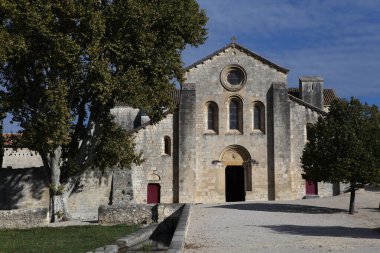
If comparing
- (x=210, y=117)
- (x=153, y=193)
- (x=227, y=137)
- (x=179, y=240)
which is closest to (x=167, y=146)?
(x=153, y=193)

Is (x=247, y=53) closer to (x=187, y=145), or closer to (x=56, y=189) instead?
(x=187, y=145)

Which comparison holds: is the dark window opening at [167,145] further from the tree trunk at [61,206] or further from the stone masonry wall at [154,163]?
the tree trunk at [61,206]

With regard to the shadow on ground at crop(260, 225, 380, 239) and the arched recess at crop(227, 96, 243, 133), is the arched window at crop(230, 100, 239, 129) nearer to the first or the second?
the arched recess at crop(227, 96, 243, 133)

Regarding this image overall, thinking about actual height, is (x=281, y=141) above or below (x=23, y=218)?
above

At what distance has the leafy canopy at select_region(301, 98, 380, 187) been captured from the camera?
954 inches

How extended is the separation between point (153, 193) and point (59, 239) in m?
19.5

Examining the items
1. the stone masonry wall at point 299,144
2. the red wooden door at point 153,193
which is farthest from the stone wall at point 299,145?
the red wooden door at point 153,193

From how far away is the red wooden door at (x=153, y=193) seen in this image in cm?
3781

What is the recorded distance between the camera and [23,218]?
2531cm

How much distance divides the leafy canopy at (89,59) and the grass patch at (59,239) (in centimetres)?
561

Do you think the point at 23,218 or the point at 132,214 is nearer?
the point at 23,218

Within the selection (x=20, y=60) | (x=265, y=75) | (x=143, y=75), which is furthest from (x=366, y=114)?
(x=20, y=60)

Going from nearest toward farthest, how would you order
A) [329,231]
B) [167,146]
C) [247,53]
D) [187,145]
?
[329,231]
[187,145]
[167,146]
[247,53]

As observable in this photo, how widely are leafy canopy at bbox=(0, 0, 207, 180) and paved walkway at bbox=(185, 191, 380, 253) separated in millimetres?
7127
